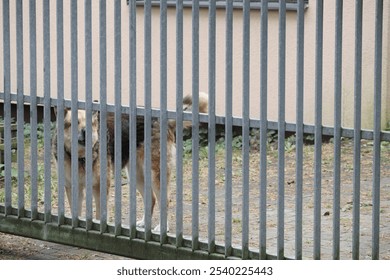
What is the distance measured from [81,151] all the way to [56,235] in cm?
72

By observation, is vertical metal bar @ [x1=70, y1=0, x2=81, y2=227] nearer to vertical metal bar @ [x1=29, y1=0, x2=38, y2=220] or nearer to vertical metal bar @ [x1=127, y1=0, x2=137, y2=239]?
vertical metal bar @ [x1=29, y1=0, x2=38, y2=220]

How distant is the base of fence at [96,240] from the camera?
7.09m

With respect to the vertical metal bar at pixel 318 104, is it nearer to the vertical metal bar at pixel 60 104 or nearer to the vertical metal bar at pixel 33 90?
the vertical metal bar at pixel 60 104

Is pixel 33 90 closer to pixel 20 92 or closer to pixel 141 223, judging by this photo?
pixel 20 92

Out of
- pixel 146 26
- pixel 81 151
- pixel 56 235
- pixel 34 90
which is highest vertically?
pixel 146 26

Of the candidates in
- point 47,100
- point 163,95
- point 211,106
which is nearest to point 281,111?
point 211,106

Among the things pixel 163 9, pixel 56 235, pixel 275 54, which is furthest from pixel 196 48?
pixel 275 54

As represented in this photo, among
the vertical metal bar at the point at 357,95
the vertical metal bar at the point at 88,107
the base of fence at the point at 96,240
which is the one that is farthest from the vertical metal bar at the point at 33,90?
the vertical metal bar at the point at 357,95

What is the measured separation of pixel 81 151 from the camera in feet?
26.5

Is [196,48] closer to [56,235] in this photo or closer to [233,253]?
[233,253]

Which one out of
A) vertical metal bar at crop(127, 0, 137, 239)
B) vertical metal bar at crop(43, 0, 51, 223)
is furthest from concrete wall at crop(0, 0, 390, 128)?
vertical metal bar at crop(127, 0, 137, 239)

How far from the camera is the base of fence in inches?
279

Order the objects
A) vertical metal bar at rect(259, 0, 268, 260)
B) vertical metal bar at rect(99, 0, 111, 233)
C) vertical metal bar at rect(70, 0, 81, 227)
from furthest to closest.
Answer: vertical metal bar at rect(70, 0, 81, 227) < vertical metal bar at rect(99, 0, 111, 233) < vertical metal bar at rect(259, 0, 268, 260)
